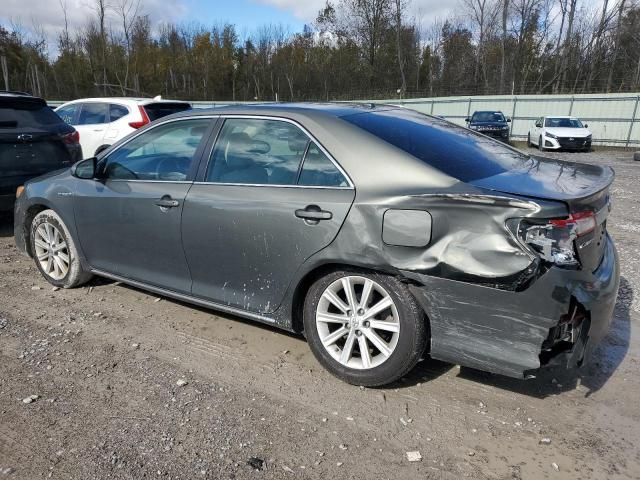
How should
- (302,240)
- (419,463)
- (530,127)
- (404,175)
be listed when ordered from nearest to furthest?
1. (419,463)
2. (404,175)
3. (302,240)
4. (530,127)

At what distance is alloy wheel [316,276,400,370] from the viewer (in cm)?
290

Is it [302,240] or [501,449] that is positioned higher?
[302,240]

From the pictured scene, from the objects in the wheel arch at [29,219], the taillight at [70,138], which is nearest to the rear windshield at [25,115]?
the taillight at [70,138]

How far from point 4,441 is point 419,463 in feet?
6.71

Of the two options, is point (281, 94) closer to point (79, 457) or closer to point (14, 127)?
point (14, 127)

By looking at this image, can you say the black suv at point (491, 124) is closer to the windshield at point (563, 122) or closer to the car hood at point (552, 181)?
the windshield at point (563, 122)

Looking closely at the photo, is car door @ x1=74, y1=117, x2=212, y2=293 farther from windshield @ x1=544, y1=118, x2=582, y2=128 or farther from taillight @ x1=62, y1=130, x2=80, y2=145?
windshield @ x1=544, y1=118, x2=582, y2=128

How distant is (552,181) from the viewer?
287cm

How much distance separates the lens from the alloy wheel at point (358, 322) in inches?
114

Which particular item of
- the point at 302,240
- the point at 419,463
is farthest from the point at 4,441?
the point at 419,463

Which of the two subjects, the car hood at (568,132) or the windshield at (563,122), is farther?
the windshield at (563,122)

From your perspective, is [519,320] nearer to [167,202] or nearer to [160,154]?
[167,202]

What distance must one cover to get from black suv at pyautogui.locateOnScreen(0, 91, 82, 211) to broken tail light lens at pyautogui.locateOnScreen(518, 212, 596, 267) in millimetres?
5892

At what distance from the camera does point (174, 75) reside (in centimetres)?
5462
